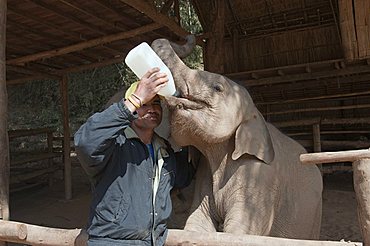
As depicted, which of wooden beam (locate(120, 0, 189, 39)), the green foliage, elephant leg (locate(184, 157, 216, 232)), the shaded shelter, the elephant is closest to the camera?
the elephant

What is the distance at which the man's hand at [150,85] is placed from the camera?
68.3 inches

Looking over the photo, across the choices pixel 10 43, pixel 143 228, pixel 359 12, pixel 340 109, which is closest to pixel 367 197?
pixel 143 228

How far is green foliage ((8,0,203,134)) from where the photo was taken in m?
15.2

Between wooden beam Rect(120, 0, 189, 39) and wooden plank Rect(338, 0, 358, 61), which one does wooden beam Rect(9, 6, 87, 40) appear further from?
wooden plank Rect(338, 0, 358, 61)

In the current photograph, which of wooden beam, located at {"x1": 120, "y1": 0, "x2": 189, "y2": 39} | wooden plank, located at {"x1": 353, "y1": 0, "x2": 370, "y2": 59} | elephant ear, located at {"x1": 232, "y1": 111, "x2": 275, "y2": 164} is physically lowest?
elephant ear, located at {"x1": 232, "y1": 111, "x2": 275, "y2": 164}

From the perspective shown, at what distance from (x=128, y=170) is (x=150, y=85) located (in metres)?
0.41

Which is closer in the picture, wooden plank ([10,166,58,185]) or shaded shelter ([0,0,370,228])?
shaded shelter ([0,0,370,228])

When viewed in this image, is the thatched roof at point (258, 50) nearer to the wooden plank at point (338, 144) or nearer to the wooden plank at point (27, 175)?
the wooden plank at point (338, 144)

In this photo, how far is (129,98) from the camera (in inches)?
68.3

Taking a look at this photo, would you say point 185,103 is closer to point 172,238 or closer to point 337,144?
point 172,238

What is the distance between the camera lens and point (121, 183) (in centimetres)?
187

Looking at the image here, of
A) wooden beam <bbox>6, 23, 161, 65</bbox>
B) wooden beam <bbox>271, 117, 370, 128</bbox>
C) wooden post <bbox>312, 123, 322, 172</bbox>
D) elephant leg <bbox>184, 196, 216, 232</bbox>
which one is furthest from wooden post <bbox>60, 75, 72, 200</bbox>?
elephant leg <bbox>184, 196, 216, 232</bbox>

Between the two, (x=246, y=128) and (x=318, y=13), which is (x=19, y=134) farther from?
(x=246, y=128)

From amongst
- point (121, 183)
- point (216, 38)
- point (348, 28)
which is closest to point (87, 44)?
point (216, 38)
